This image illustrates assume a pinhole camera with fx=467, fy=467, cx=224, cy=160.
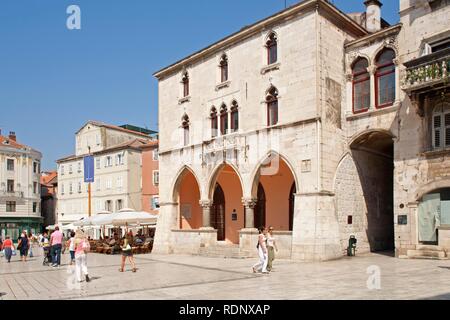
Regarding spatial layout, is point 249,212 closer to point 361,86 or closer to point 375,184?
point 375,184

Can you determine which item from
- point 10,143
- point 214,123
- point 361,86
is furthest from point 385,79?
point 10,143

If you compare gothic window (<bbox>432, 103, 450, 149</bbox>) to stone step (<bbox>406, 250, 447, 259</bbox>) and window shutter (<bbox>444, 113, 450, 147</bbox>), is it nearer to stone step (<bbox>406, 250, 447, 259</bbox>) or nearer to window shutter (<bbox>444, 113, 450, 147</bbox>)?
window shutter (<bbox>444, 113, 450, 147</bbox>)

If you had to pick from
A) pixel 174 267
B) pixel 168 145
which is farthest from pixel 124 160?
pixel 174 267

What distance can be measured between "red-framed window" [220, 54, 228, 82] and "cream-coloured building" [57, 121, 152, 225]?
24183 millimetres

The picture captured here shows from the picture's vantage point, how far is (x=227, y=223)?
99.6 feet

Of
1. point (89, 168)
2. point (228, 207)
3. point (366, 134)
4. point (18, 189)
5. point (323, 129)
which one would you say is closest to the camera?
point (323, 129)

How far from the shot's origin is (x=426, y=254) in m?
19.3

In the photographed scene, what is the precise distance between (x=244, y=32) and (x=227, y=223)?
12.2 metres

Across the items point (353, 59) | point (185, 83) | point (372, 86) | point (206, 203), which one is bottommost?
point (206, 203)

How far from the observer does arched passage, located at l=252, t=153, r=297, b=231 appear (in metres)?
26.9

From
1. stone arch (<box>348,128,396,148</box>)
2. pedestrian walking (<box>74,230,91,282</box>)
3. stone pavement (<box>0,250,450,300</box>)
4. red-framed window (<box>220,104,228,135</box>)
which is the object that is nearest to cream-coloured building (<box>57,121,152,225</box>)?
red-framed window (<box>220,104,228,135</box>)

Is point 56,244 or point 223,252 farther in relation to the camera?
point 223,252

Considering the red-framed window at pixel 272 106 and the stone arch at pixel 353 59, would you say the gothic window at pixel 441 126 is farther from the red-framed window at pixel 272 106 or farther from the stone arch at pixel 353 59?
the red-framed window at pixel 272 106

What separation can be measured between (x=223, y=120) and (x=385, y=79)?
921 centimetres
